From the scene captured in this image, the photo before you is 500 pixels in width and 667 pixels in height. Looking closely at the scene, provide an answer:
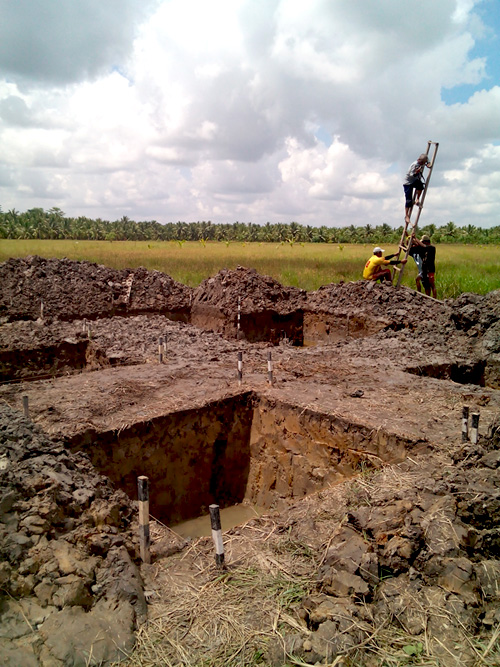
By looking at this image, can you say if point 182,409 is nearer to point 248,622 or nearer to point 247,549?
point 247,549

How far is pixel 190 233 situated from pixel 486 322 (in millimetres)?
44027

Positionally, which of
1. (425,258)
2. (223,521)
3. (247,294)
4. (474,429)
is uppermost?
(425,258)

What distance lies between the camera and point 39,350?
8781mm

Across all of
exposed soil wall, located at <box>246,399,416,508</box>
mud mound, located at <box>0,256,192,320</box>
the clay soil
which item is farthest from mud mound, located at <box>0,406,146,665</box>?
mud mound, located at <box>0,256,192,320</box>

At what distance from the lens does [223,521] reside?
220 inches

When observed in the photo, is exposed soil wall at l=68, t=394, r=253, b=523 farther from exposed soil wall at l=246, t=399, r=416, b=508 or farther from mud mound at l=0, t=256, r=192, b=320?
mud mound at l=0, t=256, r=192, b=320

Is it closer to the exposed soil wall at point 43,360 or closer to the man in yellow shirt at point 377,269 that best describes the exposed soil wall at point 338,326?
the man in yellow shirt at point 377,269

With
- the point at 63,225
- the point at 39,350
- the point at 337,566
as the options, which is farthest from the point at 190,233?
the point at 337,566

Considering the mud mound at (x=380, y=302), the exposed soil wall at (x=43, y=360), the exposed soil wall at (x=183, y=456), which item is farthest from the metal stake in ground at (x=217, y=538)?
the mud mound at (x=380, y=302)

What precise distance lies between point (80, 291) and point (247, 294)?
4.23 m

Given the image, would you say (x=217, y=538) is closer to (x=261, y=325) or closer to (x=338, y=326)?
(x=338, y=326)

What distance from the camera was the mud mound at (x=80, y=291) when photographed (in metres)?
11.9

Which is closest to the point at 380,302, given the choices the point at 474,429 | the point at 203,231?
the point at 474,429

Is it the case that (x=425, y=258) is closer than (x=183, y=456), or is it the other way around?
(x=183, y=456)
